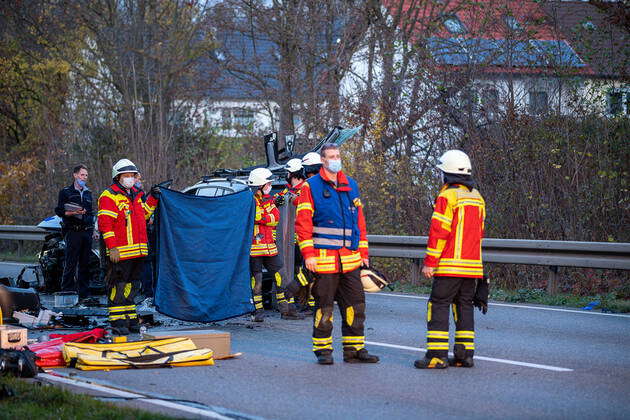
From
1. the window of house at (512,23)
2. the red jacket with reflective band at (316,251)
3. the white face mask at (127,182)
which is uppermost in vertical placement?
the window of house at (512,23)

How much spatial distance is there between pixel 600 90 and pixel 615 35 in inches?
89.7

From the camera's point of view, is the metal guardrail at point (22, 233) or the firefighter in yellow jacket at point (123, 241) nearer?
the firefighter in yellow jacket at point (123, 241)

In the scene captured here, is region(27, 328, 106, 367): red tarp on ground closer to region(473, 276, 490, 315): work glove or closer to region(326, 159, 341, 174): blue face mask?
region(326, 159, 341, 174): blue face mask

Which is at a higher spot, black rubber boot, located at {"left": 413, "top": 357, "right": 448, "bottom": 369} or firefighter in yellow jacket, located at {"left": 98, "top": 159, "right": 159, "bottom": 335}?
firefighter in yellow jacket, located at {"left": 98, "top": 159, "right": 159, "bottom": 335}

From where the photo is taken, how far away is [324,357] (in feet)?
31.1

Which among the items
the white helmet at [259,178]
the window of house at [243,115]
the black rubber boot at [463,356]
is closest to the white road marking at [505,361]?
the black rubber boot at [463,356]

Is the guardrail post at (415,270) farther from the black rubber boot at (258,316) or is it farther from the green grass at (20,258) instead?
the green grass at (20,258)

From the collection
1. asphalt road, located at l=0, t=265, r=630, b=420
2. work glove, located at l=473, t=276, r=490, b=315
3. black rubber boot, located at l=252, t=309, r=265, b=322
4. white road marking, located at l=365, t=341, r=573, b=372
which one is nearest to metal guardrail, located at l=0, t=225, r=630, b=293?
asphalt road, located at l=0, t=265, r=630, b=420

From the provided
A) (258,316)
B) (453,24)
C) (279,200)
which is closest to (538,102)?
(453,24)

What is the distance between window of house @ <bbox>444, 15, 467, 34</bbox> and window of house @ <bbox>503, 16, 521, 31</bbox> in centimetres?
168

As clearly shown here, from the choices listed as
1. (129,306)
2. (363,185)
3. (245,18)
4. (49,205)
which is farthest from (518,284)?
(49,205)

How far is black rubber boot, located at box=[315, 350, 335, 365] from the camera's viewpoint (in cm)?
948

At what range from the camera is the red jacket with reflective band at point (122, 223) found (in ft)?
38.9

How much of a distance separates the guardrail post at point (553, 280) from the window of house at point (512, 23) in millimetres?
8431
